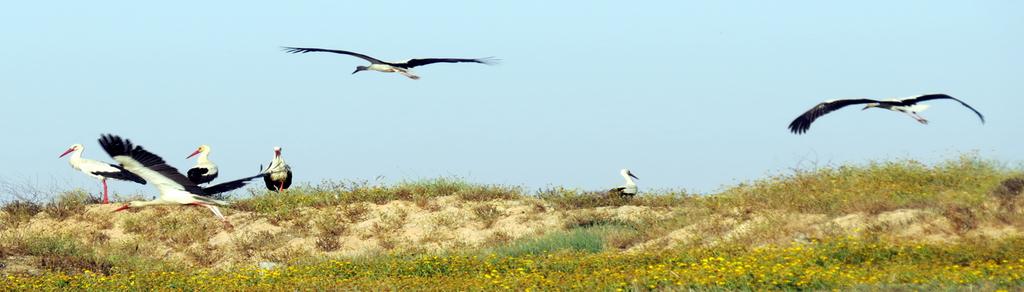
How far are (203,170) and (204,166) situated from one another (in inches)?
5.8

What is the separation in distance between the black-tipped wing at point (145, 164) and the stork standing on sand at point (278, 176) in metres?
6.35

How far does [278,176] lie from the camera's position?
2512 cm

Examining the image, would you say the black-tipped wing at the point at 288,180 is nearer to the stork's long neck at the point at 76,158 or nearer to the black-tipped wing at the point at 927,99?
the stork's long neck at the point at 76,158

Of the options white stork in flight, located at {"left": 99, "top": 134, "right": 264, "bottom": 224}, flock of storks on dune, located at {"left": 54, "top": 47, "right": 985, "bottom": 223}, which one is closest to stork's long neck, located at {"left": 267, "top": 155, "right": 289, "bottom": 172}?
flock of storks on dune, located at {"left": 54, "top": 47, "right": 985, "bottom": 223}

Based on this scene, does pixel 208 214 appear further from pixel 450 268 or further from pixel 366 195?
pixel 450 268

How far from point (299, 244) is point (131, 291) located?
7.46 m

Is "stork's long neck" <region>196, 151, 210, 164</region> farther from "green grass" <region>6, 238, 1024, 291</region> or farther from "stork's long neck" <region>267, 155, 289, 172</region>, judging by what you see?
"green grass" <region>6, 238, 1024, 291</region>

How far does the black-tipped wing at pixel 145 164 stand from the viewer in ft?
55.1

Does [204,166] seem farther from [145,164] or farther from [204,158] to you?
[145,164]

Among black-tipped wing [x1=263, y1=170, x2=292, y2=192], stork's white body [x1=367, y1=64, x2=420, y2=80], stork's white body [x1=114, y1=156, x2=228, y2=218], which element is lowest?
black-tipped wing [x1=263, y1=170, x2=292, y2=192]

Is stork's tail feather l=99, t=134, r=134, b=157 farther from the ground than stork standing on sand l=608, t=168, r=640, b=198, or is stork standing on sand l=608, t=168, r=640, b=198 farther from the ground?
stork's tail feather l=99, t=134, r=134, b=157

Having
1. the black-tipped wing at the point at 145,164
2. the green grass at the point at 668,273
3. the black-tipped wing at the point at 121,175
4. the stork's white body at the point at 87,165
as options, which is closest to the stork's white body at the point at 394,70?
the black-tipped wing at the point at 145,164

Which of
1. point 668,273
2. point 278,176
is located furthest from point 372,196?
point 668,273

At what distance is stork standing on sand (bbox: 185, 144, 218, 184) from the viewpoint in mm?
24828
